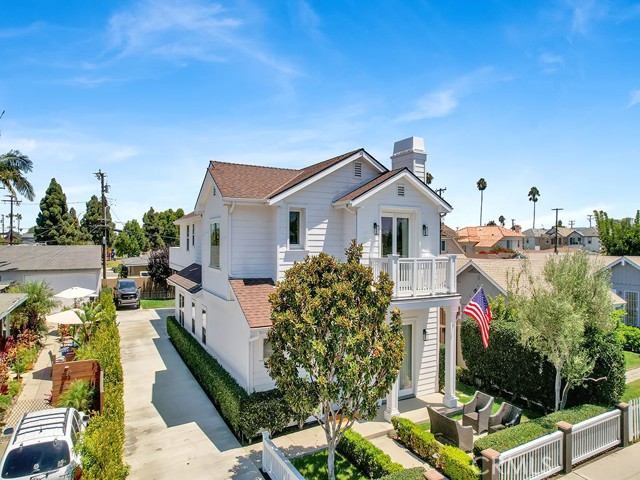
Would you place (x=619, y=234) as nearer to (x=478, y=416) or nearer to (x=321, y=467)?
(x=478, y=416)

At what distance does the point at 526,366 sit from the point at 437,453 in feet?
17.8

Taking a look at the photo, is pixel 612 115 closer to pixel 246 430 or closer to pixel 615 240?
pixel 246 430

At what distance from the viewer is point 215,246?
14859 mm

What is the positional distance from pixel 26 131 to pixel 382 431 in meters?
18.0

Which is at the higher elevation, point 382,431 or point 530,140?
point 530,140

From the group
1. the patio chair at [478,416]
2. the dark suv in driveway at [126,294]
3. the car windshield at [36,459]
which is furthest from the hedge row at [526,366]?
the dark suv in driveway at [126,294]

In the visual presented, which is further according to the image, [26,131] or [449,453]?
[26,131]

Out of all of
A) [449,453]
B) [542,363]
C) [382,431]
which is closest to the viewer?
[449,453]

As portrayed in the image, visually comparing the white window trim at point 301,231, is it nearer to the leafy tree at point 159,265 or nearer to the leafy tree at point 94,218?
the leafy tree at point 159,265

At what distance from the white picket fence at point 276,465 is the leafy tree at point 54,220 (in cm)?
5786

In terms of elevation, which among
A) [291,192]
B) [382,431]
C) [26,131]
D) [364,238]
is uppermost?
[26,131]

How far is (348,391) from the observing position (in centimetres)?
756

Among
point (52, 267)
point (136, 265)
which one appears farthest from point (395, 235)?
point (136, 265)

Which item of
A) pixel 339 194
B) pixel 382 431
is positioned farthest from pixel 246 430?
pixel 339 194
